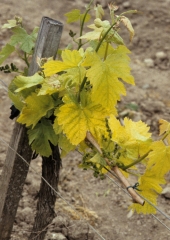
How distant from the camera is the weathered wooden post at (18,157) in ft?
6.53

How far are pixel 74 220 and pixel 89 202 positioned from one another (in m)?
0.37

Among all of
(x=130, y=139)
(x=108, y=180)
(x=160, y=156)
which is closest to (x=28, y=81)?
(x=130, y=139)

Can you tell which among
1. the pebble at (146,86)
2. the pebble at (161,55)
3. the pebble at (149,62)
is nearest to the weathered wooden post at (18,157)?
the pebble at (146,86)

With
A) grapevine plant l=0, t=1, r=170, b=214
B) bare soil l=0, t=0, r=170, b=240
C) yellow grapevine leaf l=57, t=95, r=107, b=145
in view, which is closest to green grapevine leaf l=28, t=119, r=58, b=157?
Answer: grapevine plant l=0, t=1, r=170, b=214

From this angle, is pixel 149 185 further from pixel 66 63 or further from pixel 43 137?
pixel 66 63

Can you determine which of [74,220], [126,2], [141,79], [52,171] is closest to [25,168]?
[52,171]

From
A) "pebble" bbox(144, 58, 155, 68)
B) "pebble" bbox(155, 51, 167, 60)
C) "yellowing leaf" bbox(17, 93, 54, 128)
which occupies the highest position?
"yellowing leaf" bbox(17, 93, 54, 128)

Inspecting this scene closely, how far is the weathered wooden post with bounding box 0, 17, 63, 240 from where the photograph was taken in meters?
1.99

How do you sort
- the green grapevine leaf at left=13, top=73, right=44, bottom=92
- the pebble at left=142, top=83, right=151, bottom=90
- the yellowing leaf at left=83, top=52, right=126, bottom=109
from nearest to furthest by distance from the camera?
the yellowing leaf at left=83, top=52, right=126, bottom=109
the green grapevine leaf at left=13, top=73, right=44, bottom=92
the pebble at left=142, top=83, right=151, bottom=90

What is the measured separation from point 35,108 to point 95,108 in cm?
28

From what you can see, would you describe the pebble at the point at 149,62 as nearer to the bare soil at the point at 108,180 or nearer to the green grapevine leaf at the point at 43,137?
the bare soil at the point at 108,180

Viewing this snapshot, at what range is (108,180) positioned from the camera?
348 cm

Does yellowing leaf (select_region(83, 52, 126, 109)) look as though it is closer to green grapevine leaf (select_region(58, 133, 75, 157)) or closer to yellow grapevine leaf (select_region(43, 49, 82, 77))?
yellow grapevine leaf (select_region(43, 49, 82, 77))

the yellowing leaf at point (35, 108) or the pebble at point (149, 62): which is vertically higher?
the yellowing leaf at point (35, 108)
